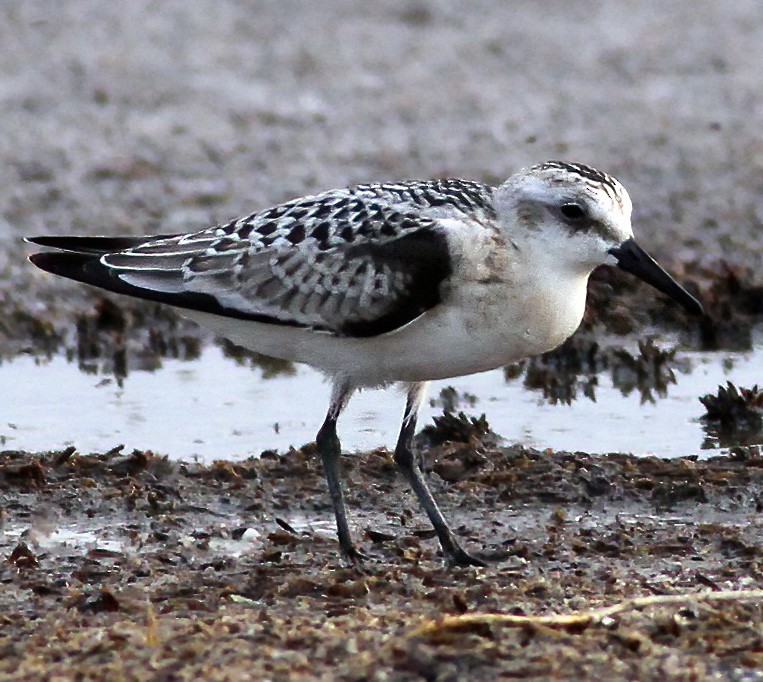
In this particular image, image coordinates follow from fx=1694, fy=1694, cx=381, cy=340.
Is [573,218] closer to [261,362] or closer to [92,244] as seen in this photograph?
[92,244]

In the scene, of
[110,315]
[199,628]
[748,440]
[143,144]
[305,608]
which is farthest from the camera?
[143,144]

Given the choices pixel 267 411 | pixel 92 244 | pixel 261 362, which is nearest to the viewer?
pixel 92 244

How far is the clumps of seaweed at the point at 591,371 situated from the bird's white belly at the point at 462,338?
2.77m

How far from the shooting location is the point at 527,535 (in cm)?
781

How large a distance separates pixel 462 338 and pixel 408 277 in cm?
36

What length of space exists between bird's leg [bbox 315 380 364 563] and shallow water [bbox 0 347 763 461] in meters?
1.37

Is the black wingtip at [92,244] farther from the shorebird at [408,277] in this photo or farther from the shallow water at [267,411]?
the shallow water at [267,411]

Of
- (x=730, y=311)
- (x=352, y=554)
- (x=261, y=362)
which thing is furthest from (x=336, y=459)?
(x=730, y=311)

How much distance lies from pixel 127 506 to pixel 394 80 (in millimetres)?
9266

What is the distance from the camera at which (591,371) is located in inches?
417

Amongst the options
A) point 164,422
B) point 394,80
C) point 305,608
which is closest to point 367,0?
point 394,80

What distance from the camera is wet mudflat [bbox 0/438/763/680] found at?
18.7 ft

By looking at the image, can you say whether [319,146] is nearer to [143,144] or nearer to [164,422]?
[143,144]

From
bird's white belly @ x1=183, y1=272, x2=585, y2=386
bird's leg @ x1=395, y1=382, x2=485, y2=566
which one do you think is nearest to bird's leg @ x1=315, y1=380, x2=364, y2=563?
bird's white belly @ x1=183, y1=272, x2=585, y2=386
